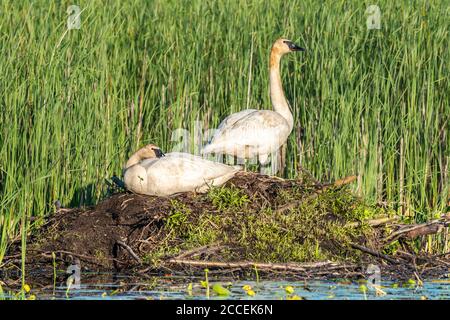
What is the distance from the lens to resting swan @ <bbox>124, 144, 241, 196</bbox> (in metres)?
9.57

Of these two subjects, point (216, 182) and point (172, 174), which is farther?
point (216, 182)

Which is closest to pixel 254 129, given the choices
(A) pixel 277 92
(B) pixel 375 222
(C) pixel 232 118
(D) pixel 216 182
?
(C) pixel 232 118

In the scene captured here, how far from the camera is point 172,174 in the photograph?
959 cm

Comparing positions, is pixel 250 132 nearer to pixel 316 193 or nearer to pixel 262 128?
pixel 262 128

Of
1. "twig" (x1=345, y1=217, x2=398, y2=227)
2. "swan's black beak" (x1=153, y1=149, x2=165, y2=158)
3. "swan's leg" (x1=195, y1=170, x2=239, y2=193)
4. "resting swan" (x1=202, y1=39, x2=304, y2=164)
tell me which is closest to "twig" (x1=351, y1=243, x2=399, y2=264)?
"twig" (x1=345, y1=217, x2=398, y2=227)

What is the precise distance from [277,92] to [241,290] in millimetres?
3555

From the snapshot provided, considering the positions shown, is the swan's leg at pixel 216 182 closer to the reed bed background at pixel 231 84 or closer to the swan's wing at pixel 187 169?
the swan's wing at pixel 187 169

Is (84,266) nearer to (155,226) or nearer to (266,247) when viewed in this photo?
(155,226)

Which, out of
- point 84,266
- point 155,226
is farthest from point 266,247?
point 84,266

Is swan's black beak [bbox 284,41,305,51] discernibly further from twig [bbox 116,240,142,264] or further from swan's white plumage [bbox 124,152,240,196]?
twig [bbox 116,240,142,264]

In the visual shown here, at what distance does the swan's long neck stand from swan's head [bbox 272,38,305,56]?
35 millimetres

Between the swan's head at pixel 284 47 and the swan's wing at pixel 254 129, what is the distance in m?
0.76

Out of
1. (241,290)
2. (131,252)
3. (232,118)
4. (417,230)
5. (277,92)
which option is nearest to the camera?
(241,290)

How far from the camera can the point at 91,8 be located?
1140cm
